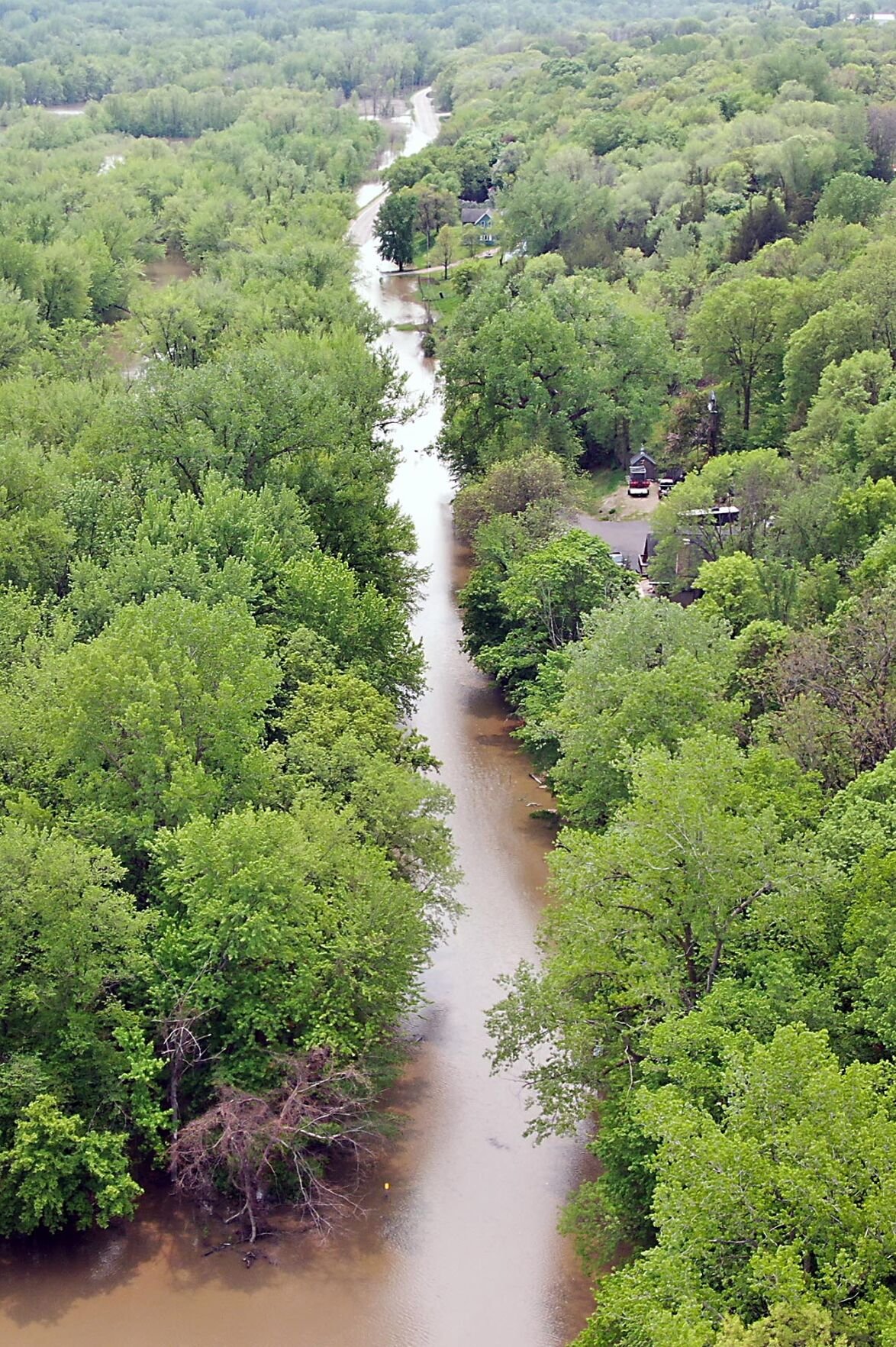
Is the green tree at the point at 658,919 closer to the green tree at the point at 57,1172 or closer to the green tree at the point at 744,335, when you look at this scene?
the green tree at the point at 57,1172

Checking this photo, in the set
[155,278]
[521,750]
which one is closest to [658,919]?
[521,750]

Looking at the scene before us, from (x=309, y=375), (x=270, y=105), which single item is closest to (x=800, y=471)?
(x=309, y=375)

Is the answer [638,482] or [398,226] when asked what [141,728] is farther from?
[398,226]

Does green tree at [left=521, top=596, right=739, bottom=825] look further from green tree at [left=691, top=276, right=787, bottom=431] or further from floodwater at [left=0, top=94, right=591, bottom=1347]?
green tree at [left=691, top=276, right=787, bottom=431]

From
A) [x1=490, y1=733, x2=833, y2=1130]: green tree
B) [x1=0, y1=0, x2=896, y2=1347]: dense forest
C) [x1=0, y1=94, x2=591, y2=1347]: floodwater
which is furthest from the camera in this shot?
[x1=0, y1=94, x2=591, y2=1347]: floodwater

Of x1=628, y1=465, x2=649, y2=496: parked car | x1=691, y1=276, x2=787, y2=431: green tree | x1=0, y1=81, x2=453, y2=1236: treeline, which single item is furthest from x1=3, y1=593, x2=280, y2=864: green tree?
x1=691, y1=276, x2=787, y2=431: green tree
